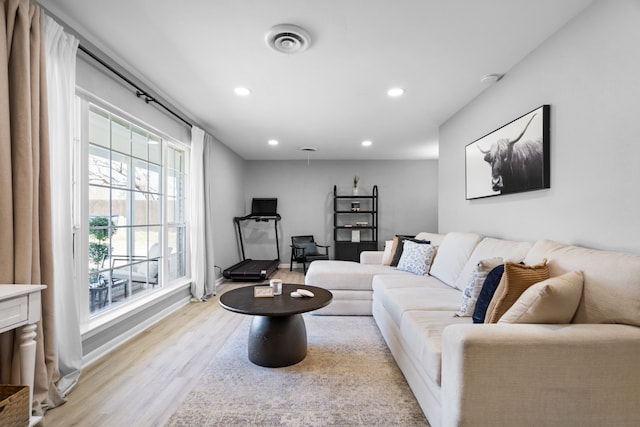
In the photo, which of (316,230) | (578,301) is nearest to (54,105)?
(578,301)

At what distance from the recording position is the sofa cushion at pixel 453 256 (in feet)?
9.18

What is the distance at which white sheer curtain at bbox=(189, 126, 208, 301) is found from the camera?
3.96 m

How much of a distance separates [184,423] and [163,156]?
9.35 ft

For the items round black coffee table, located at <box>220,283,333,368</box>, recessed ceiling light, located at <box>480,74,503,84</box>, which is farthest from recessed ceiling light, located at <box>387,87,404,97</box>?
round black coffee table, located at <box>220,283,333,368</box>

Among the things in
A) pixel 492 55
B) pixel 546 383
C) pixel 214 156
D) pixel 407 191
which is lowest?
pixel 546 383

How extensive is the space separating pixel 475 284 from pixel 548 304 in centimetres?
57

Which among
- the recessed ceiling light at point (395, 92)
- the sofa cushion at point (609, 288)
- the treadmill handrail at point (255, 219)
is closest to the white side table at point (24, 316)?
the sofa cushion at point (609, 288)

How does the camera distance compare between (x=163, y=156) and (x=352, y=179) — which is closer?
(x=163, y=156)

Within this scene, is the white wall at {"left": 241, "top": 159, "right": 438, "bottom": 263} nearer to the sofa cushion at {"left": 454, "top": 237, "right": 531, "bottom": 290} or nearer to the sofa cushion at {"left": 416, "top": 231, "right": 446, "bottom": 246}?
the sofa cushion at {"left": 416, "top": 231, "right": 446, "bottom": 246}

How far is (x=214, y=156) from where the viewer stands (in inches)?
191

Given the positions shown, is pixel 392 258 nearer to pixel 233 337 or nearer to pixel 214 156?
pixel 233 337

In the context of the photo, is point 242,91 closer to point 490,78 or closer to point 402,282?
point 490,78

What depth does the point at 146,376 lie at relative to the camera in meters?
2.11

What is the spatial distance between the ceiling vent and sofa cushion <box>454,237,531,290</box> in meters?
2.01
